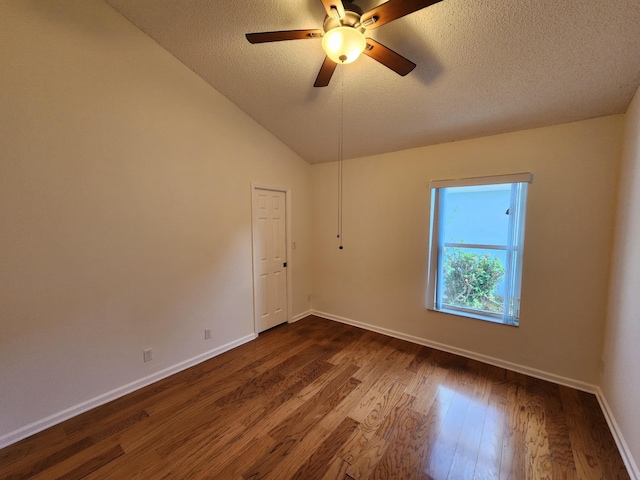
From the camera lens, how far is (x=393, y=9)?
4.37ft

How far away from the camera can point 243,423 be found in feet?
6.45

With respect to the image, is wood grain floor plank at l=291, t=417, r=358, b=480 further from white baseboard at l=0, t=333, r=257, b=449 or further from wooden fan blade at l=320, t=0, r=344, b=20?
wooden fan blade at l=320, t=0, r=344, b=20

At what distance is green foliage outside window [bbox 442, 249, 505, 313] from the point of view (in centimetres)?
278

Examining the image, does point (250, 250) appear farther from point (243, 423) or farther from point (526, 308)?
point (526, 308)

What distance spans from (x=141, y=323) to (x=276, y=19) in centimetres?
274

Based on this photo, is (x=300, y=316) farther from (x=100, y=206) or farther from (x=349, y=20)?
(x=349, y=20)

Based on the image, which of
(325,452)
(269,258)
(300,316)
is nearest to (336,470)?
(325,452)

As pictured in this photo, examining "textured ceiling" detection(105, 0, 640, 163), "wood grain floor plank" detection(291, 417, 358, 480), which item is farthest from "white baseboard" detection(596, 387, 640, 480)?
"textured ceiling" detection(105, 0, 640, 163)

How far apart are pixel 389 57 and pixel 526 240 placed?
211 cm

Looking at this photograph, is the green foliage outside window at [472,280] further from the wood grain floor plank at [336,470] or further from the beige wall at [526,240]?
the wood grain floor plank at [336,470]

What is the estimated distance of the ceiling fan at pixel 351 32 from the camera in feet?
4.38

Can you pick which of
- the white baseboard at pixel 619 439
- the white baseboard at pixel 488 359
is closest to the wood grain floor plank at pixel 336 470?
the white baseboard at pixel 619 439

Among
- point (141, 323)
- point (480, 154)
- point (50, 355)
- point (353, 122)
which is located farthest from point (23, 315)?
point (480, 154)

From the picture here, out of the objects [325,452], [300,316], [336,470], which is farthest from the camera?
[300,316]
